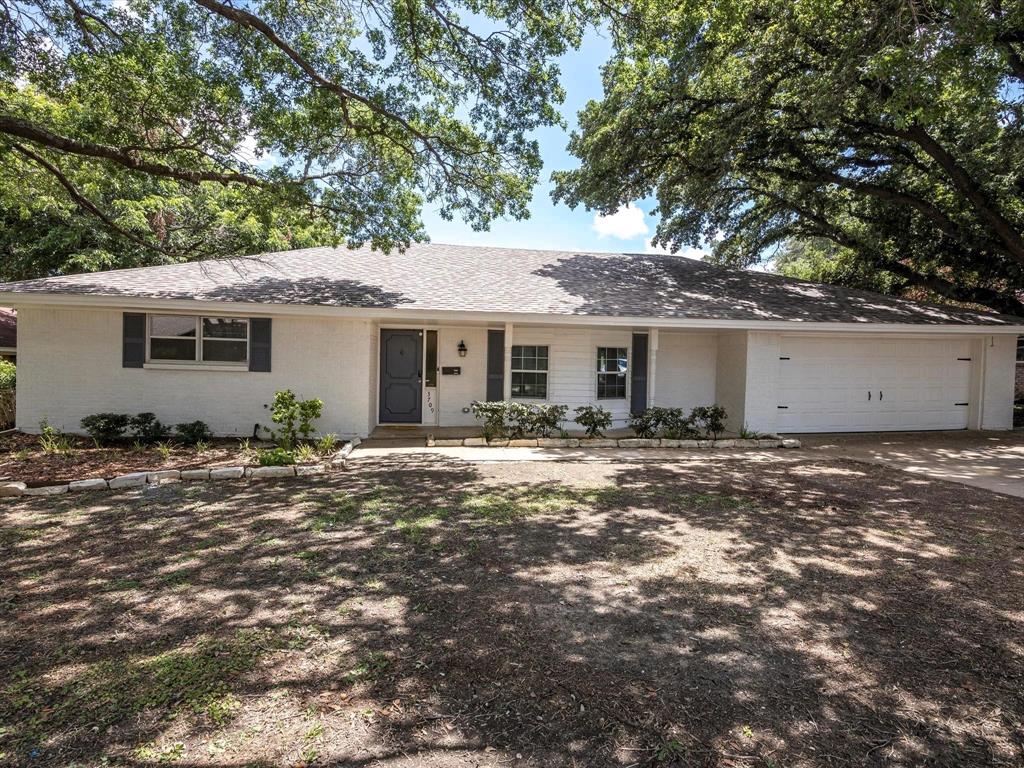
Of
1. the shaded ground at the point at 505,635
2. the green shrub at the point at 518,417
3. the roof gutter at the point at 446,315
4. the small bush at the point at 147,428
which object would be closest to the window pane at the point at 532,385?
the green shrub at the point at 518,417

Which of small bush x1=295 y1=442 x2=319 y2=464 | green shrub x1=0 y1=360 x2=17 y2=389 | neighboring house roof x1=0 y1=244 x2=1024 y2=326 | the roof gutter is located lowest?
small bush x1=295 y1=442 x2=319 y2=464

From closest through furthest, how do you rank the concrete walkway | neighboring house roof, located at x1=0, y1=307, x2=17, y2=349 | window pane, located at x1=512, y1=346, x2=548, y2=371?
the concrete walkway
window pane, located at x1=512, y1=346, x2=548, y2=371
neighboring house roof, located at x1=0, y1=307, x2=17, y2=349

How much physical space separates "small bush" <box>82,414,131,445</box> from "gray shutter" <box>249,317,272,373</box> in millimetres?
2243

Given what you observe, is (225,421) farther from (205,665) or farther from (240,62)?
(205,665)

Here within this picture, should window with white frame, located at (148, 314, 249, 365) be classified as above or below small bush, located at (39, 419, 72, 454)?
above

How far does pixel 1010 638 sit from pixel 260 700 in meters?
4.21

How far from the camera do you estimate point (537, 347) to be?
1084 centimetres

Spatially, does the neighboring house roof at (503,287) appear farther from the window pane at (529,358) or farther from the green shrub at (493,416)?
the green shrub at (493,416)

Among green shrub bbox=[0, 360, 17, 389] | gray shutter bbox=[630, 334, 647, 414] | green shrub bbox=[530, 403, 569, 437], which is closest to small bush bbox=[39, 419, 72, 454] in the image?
green shrub bbox=[0, 360, 17, 389]

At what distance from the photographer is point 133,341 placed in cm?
908

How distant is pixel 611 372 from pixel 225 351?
7.80 meters

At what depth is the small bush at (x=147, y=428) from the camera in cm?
876

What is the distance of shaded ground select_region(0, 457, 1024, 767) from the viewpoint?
2.14 m

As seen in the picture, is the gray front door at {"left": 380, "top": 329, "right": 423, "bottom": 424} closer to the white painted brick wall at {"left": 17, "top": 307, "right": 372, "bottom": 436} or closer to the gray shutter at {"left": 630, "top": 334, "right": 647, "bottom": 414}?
the white painted brick wall at {"left": 17, "top": 307, "right": 372, "bottom": 436}
